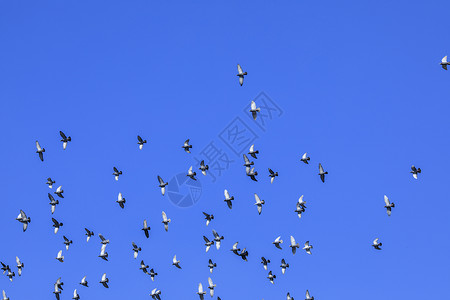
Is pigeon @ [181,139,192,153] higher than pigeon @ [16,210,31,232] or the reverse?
higher

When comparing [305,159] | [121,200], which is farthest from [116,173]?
[305,159]

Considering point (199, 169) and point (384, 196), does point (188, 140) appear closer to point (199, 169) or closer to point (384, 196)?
point (199, 169)

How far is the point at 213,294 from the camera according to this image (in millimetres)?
84938

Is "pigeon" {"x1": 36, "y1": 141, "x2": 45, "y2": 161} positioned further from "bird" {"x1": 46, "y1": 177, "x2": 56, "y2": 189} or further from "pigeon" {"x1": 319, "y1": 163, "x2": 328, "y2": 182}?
"pigeon" {"x1": 319, "y1": 163, "x2": 328, "y2": 182}

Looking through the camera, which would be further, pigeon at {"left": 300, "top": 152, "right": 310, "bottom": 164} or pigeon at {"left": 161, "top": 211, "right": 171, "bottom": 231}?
pigeon at {"left": 161, "top": 211, "right": 171, "bottom": 231}

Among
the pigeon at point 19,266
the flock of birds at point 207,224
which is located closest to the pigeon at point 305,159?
the flock of birds at point 207,224

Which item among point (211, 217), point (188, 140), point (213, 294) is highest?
point (188, 140)

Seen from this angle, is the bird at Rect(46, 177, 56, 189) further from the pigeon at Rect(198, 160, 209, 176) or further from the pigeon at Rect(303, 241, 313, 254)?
the pigeon at Rect(303, 241, 313, 254)

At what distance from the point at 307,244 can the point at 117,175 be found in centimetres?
1792

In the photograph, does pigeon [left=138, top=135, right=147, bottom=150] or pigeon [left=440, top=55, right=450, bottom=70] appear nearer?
pigeon [left=440, top=55, right=450, bottom=70]

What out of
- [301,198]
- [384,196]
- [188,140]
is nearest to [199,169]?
[188,140]

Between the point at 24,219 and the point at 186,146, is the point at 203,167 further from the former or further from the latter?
the point at 24,219

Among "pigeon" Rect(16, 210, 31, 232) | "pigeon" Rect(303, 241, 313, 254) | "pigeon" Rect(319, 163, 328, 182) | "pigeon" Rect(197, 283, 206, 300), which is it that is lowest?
"pigeon" Rect(197, 283, 206, 300)

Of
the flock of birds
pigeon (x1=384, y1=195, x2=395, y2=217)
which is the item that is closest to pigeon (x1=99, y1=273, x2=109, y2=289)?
the flock of birds
